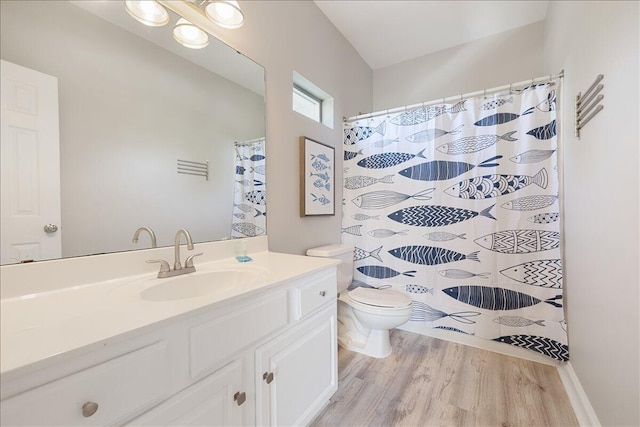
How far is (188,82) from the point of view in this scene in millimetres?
1262

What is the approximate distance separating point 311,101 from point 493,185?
152 cm

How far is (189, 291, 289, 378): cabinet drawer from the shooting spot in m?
0.73

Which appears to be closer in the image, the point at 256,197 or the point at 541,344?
the point at 256,197

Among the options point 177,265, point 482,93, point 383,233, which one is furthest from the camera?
point 383,233

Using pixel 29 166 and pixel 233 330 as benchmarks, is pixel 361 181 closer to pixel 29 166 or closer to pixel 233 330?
pixel 233 330

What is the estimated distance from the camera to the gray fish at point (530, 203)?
1.68 metres

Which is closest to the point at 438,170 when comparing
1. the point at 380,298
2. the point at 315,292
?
the point at 380,298

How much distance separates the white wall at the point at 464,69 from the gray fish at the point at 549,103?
0.80 meters

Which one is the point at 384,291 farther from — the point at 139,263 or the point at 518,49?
the point at 518,49

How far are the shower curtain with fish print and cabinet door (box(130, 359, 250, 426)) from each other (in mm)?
1583

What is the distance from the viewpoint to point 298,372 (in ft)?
3.71

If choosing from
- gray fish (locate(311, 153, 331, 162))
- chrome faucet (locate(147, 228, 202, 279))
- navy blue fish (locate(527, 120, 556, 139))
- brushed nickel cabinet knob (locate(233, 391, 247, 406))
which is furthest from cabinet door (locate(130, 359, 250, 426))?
navy blue fish (locate(527, 120, 556, 139))

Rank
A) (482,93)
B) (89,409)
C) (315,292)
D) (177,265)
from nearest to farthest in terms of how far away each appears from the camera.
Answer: (89,409) → (177,265) → (315,292) → (482,93)

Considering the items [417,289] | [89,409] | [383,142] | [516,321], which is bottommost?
[516,321]
